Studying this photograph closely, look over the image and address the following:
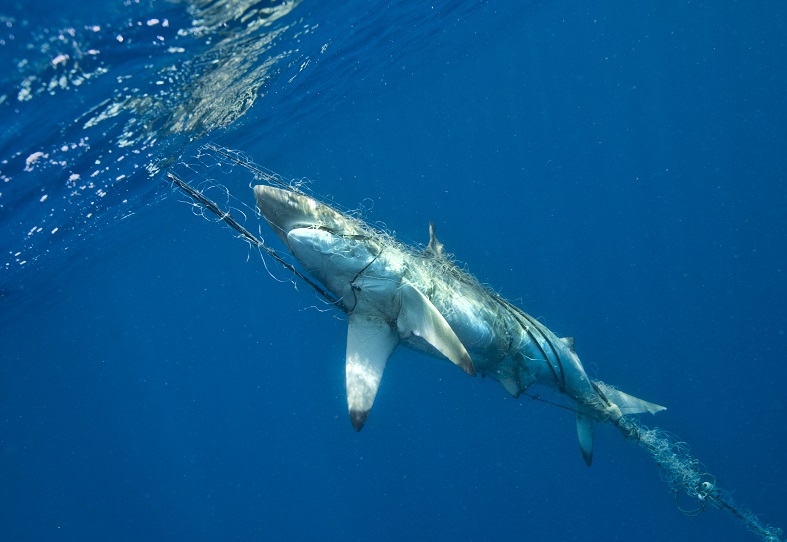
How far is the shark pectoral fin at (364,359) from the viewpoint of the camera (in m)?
4.92

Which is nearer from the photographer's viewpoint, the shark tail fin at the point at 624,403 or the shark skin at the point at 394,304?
the shark skin at the point at 394,304

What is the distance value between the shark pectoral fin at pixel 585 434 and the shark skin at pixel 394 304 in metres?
1.08

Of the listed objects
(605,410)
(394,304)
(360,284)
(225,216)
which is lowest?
(605,410)

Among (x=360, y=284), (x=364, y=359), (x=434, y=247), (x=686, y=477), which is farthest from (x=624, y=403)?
(x=360, y=284)

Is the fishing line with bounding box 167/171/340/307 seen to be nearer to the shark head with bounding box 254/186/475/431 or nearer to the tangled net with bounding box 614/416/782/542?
the shark head with bounding box 254/186/475/431

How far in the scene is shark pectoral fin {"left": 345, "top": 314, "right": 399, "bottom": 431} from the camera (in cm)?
492

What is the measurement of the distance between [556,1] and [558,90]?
48450mm

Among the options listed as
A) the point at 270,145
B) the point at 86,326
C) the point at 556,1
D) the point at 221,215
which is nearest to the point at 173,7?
the point at 221,215

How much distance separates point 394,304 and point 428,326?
0.69 m

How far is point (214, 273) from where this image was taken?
58062mm

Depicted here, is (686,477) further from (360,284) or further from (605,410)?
(360,284)

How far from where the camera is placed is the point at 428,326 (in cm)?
514

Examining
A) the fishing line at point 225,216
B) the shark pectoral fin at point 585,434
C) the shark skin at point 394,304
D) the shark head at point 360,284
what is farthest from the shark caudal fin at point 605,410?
the fishing line at point 225,216

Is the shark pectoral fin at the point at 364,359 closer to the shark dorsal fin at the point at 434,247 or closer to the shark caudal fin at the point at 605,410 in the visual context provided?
the shark dorsal fin at the point at 434,247
